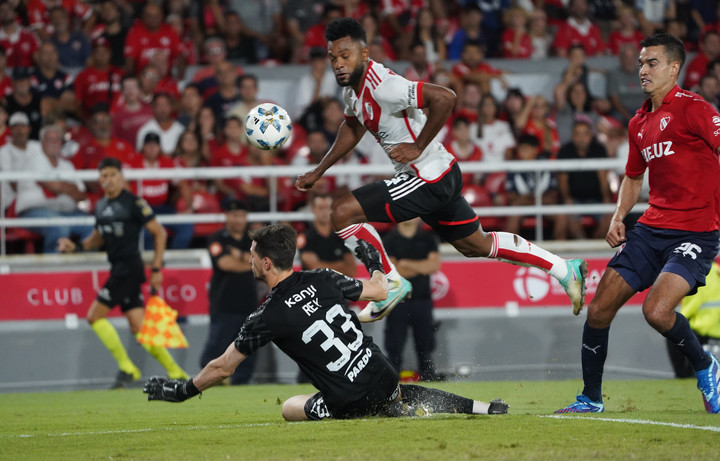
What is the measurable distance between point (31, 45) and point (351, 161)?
5.44 m

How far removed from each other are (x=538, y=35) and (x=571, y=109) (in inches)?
86.3

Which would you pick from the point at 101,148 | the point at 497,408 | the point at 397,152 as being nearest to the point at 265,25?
the point at 101,148

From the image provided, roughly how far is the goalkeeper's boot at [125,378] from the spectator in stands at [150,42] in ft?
17.7

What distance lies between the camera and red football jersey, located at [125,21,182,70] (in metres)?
15.6

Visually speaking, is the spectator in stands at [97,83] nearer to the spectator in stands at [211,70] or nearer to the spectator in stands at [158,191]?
the spectator in stands at [211,70]

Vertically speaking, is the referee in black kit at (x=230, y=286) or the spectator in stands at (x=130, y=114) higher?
the spectator in stands at (x=130, y=114)

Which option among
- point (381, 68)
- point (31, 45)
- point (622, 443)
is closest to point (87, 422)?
point (381, 68)

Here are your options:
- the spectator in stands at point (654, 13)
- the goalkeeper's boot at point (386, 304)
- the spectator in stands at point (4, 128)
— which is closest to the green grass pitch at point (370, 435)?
the goalkeeper's boot at point (386, 304)

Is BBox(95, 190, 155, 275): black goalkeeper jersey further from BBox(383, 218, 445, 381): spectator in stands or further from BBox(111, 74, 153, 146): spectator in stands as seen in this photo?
BBox(383, 218, 445, 381): spectator in stands

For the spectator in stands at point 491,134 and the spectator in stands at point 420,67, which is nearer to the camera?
the spectator in stands at point 491,134

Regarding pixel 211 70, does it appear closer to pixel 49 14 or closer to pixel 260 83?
pixel 260 83

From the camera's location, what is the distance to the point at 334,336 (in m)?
6.68

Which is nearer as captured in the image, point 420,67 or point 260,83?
point 420,67

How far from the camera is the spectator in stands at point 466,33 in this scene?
16219mm
